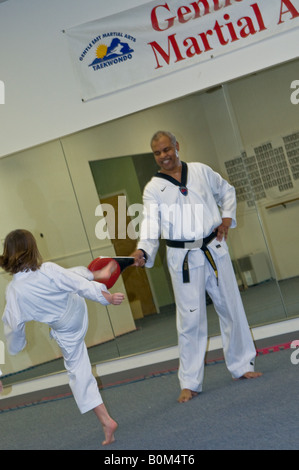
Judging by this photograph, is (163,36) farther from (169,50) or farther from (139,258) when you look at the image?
(139,258)

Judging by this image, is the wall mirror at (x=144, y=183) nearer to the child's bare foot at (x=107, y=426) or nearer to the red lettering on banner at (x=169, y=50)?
the red lettering on banner at (x=169, y=50)

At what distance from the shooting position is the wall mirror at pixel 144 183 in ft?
17.7

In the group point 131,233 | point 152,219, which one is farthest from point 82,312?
point 131,233

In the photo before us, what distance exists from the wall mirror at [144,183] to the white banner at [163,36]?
0.29 meters

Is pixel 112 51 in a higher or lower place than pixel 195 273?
higher

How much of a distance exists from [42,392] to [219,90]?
3025mm

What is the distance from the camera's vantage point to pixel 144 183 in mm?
5609

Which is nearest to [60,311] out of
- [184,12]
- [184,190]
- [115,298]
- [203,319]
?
[115,298]

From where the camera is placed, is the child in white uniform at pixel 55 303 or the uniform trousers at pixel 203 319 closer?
the child in white uniform at pixel 55 303

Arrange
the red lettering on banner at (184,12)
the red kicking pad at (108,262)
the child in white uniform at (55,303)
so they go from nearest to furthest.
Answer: the child in white uniform at (55,303), the red kicking pad at (108,262), the red lettering on banner at (184,12)

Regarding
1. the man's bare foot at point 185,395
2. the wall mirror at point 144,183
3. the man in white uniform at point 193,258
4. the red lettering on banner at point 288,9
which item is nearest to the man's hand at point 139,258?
the man in white uniform at point 193,258

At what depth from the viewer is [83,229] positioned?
585cm

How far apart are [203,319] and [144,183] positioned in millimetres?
1579

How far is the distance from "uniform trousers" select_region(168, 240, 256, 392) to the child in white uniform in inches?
30.1
